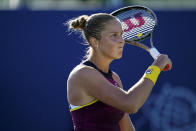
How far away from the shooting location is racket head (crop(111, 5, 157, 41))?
10.3 ft

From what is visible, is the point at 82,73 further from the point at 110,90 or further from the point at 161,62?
the point at 161,62

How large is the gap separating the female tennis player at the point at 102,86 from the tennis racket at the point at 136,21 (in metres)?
0.49

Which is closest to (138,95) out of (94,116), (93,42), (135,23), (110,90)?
(110,90)

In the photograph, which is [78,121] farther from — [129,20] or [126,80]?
[126,80]

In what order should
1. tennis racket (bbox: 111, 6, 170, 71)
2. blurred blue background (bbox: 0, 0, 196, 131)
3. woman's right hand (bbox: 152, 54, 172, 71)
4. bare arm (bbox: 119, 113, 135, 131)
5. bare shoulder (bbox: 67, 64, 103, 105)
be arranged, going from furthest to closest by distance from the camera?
1. blurred blue background (bbox: 0, 0, 196, 131)
2. tennis racket (bbox: 111, 6, 170, 71)
3. bare arm (bbox: 119, 113, 135, 131)
4. woman's right hand (bbox: 152, 54, 172, 71)
5. bare shoulder (bbox: 67, 64, 103, 105)

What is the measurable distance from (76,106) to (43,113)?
262 centimetres

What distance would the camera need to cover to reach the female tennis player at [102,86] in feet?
7.98

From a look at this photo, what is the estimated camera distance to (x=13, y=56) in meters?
5.07

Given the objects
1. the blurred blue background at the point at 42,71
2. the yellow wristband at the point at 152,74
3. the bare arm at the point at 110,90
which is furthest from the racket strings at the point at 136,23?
the blurred blue background at the point at 42,71

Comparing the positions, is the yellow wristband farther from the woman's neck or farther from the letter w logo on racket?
the letter w logo on racket

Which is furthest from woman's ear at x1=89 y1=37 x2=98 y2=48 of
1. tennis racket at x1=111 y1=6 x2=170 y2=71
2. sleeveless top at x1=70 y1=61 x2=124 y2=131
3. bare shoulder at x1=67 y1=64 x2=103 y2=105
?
tennis racket at x1=111 y1=6 x2=170 y2=71

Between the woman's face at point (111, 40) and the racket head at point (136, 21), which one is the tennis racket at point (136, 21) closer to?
the racket head at point (136, 21)

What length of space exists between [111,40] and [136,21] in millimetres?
673

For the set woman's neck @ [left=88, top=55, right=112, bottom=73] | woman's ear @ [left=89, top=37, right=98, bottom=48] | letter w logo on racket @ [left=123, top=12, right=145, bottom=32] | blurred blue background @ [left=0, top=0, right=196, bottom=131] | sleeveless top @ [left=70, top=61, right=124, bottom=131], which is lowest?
blurred blue background @ [left=0, top=0, right=196, bottom=131]
